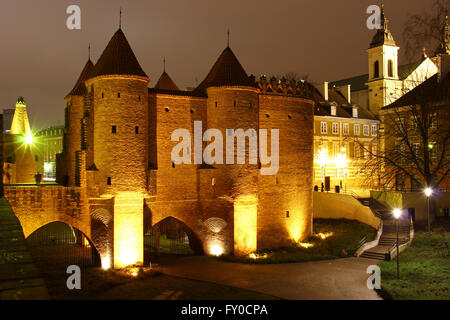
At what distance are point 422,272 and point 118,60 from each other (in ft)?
61.7

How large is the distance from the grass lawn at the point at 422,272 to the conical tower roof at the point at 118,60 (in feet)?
54.7

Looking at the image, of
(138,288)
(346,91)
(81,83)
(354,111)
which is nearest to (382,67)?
(346,91)

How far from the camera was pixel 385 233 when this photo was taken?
31.3 meters

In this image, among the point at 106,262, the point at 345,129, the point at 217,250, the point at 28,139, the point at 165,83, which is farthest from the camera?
the point at 345,129

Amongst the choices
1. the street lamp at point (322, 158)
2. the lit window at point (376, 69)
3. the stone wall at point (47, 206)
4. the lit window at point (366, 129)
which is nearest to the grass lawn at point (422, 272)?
the stone wall at point (47, 206)

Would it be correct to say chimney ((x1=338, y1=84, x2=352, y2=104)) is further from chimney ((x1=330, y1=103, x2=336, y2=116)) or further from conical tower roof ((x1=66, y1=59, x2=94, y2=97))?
conical tower roof ((x1=66, y1=59, x2=94, y2=97))

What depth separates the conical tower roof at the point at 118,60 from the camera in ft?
79.4

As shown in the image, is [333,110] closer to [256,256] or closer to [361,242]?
[361,242]

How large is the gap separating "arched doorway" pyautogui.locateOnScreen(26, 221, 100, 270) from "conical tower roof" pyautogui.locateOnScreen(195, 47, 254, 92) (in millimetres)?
12126

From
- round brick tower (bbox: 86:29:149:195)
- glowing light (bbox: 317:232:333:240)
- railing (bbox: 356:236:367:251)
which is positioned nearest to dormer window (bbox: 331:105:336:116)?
glowing light (bbox: 317:232:333:240)

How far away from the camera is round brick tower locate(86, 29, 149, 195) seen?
2406cm

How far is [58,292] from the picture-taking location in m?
20.3
